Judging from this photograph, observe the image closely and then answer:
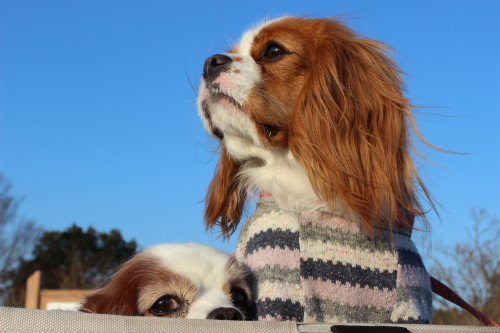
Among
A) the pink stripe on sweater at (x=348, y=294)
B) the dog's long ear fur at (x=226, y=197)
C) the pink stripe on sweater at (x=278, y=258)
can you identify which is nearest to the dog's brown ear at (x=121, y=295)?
the pink stripe on sweater at (x=278, y=258)

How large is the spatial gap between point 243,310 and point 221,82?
869 mm

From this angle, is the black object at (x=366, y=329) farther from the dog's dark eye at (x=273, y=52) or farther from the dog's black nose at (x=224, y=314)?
the dog's dark eye at (x=273, y=52)

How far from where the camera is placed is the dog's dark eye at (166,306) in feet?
6.81

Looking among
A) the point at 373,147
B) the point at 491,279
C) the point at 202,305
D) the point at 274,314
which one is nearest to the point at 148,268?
the point at 202,305

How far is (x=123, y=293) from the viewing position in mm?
2117

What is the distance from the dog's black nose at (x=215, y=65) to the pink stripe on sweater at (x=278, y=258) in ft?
2.38

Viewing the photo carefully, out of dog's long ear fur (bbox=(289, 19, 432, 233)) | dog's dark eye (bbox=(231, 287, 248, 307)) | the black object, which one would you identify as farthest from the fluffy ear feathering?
the black object

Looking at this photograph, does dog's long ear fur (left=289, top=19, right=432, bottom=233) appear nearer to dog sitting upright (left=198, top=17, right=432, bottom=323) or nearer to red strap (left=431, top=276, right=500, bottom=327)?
dog sitting upright (left=198, top=17, right=432, bottom=323)

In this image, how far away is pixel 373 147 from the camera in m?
2.48

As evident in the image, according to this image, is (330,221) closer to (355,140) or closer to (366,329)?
(355,140)

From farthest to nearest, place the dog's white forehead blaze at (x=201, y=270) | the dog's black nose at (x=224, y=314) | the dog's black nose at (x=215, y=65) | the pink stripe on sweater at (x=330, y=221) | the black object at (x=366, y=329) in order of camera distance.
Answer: the dog's black nose at (x=215, y=65) → the pink stripe on sweater at (x=330, y=221) → the dog's white forehead blaze at (x=201, y=270) → the dog's black nose at (x=224, y=314) → the black object at (x=366, y=329)

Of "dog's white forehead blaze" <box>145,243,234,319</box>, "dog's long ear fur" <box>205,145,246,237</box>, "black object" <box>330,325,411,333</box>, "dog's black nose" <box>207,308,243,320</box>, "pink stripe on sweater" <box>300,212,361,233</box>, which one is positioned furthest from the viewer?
"dog's long ear fur" <box>205,145,246,237</box>

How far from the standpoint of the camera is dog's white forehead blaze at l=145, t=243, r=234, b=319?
6.77 ft

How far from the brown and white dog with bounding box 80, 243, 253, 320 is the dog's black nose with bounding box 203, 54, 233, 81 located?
69 cm
